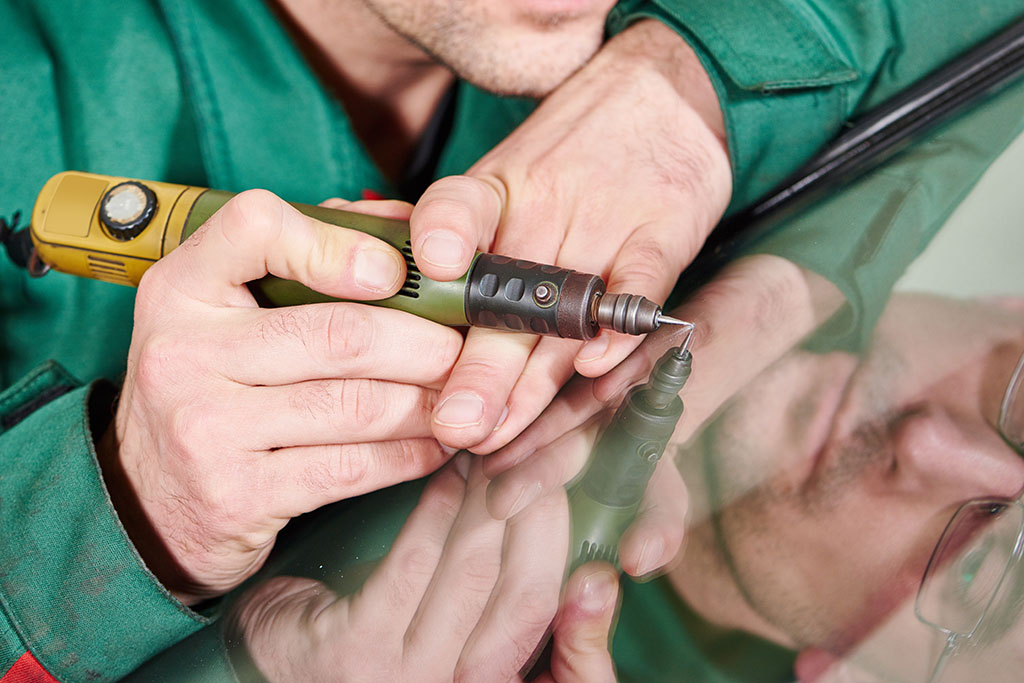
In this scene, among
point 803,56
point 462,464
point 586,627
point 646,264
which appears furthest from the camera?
point 803,56

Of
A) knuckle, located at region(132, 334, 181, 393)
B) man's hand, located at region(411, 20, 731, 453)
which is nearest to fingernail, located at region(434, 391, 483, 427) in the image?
man's hand, located at region(411, 20, 731, 453)

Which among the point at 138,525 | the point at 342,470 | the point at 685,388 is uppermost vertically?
the point at 685,388

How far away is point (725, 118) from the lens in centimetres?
85

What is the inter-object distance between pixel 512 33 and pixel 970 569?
31.9 inches

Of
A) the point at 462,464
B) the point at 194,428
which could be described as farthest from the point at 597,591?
the point at 194,428

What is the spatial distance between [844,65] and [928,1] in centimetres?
15

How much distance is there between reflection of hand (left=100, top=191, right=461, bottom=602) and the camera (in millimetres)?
550

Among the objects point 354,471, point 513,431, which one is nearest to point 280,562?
point 354,471

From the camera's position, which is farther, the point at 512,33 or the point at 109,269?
the point at 512,33

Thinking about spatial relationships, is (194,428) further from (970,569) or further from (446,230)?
(970,569)

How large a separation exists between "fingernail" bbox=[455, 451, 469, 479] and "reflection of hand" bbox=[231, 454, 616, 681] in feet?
0.10

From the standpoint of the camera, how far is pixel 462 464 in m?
0.51

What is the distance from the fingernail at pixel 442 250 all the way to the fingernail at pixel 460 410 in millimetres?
95

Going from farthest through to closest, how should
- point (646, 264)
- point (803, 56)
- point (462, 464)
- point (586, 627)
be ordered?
point (803, 56) → point (646, 264) → point (462, 464) → point (586, 627)
